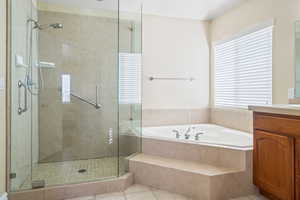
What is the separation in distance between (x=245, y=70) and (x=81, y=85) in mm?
2477

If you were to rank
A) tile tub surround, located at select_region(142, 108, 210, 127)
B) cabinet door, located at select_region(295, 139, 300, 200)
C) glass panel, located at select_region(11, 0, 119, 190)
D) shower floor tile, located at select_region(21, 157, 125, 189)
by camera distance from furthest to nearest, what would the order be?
tile tub surround, located at select_region(142, 108, 210, 127) < glass panel, located at select_region(11, 0, 119, 190) < shower floor tile, located at select_region(21, 157, 125, 189) < cabinet door, located at select_region(295, 139, 300, 200)

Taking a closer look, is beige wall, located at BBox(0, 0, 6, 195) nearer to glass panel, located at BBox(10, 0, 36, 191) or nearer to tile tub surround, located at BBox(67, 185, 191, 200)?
glass panel, located at BBox(10, 0, 36, 191)

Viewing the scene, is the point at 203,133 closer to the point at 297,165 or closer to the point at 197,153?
the point at 197,153

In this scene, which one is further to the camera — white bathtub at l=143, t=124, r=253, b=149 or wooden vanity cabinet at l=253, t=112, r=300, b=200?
white bathtub at l=143, t=124, r=253, b=149

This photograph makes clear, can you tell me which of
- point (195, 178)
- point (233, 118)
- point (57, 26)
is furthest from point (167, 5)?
point (195, 178)

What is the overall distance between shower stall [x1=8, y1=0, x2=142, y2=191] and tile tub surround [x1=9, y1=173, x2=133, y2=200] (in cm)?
23

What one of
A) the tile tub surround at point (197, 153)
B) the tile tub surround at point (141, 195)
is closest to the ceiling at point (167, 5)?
the tile tub surround at point (197, 153)

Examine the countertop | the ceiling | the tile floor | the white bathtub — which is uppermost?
the ceiling

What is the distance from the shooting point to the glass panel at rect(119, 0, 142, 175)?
2.95m

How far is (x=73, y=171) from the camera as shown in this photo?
8.44ft

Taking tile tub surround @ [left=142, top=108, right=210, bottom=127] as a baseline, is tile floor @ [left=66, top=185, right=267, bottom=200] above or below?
below

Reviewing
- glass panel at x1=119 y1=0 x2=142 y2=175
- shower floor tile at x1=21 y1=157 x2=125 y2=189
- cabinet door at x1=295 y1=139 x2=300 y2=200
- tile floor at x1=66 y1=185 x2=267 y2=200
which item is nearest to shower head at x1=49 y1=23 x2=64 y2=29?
glass panel at x1=119 y1=0 x2=142 y2=175

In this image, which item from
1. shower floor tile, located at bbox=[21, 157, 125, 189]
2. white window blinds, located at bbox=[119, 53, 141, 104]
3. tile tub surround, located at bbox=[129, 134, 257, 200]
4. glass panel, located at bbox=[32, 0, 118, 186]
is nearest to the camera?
tile tub surround, located at bbox=[129, 134, 257, 200]

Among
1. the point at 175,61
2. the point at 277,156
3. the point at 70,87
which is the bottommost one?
the point at 277,156
